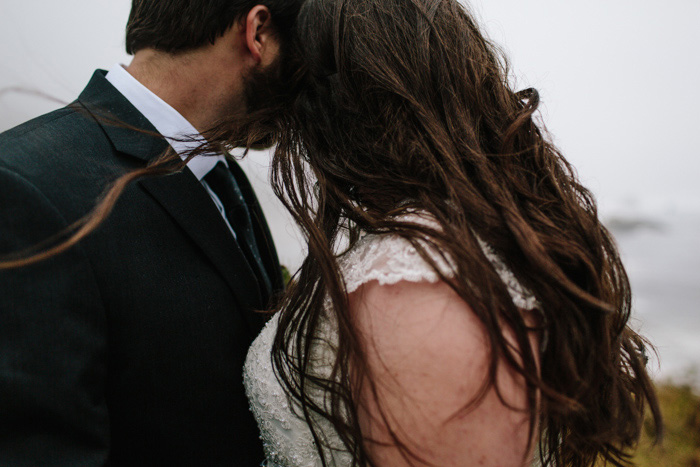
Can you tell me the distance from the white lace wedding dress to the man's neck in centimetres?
73

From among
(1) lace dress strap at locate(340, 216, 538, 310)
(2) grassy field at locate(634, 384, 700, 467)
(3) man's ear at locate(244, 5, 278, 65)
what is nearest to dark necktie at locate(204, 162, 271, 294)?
(3) man's ear at locate(244, 5, 278, 65)

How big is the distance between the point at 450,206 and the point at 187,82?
0.95 meters

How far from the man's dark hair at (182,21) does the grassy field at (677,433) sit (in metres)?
2.46

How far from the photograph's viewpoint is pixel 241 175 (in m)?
1.76

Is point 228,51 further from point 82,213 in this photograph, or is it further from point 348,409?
point 348,409

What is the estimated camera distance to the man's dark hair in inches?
52.2

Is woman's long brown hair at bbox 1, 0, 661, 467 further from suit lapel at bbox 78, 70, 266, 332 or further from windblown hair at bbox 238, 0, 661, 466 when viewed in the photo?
suit lapel at bbox 78, 70, 266, 332

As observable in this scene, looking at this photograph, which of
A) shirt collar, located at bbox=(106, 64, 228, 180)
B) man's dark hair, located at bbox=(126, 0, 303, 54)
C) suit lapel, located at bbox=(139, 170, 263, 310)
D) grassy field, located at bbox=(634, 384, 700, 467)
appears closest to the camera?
suit lapel, located at bbox=(139, 170, 263, 310)

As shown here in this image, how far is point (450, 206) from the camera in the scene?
82 cm

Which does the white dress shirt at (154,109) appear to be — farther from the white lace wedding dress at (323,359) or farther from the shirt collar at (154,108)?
the white lace wedding dress at (323,359)

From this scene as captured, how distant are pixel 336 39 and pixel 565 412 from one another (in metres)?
0.85

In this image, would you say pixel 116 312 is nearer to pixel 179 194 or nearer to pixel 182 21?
pixel 179 194

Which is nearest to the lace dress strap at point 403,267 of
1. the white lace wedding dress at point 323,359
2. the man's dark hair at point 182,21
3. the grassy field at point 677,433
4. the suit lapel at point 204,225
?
the white lace wedding dress at point 323,359

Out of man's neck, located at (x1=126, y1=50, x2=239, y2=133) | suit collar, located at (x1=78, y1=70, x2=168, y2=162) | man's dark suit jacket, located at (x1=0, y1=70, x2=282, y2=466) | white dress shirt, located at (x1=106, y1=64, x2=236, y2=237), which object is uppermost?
man's neck, located at (x1=126, y1=50, x2=239, y2=133)
